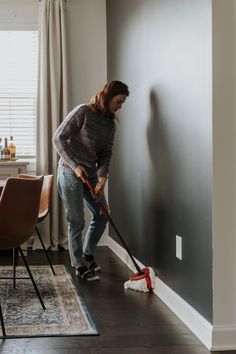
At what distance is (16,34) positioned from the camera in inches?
221

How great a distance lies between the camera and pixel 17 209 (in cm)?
294

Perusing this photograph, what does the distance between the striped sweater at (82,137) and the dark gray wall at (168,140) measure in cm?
28

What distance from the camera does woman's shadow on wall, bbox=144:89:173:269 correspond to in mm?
3377

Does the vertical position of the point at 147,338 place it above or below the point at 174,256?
below

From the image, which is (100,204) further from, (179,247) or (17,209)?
(17,209)

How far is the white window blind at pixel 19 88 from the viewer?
5.61 meters

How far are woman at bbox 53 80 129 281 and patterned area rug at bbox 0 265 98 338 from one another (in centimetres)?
34

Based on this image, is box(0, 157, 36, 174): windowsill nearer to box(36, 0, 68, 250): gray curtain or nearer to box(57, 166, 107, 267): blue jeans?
box(36, 0, 68, 250): gray curtain

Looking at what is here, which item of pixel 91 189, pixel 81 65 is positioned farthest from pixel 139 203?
pixel 81 65

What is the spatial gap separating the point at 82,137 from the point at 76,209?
0.51m
